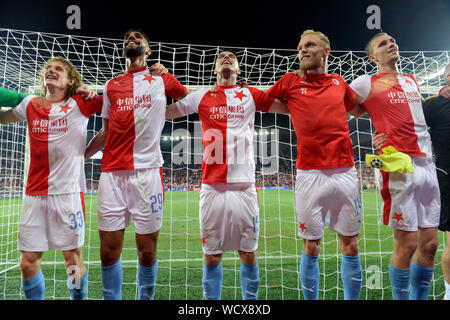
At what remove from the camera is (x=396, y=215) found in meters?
2.27

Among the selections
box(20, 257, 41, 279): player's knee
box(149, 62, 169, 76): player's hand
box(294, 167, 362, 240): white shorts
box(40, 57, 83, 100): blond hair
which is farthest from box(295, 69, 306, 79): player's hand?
box(20, 257, 41, 279): player's knee

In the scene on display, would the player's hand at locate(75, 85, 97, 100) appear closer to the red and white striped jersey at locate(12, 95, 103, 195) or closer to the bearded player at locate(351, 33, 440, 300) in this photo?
the red and white striped jersey at locate(12, 95, 103, 195)

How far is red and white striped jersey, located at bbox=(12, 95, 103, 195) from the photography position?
233 centimetres

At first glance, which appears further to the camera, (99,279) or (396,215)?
(99,279)

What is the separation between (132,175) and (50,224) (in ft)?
2.54

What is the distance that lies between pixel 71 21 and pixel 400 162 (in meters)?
3.68

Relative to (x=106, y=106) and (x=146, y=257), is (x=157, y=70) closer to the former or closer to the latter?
(x=106, y=106)

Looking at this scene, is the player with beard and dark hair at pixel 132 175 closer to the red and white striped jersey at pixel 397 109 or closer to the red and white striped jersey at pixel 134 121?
the red and white striped jersey at pixel 134 121

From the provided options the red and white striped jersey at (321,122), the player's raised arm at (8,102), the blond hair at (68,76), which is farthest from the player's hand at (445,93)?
the player's raised arm at (8,102)

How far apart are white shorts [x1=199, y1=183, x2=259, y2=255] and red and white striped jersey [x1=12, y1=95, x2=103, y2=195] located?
117cm

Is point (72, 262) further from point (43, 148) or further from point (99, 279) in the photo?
point (99, 279)

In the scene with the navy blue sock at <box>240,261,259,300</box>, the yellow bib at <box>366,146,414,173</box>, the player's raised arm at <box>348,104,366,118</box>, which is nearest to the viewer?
the yellow bib at <box>366,146,414,173</box>

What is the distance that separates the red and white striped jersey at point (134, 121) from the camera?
229cm
